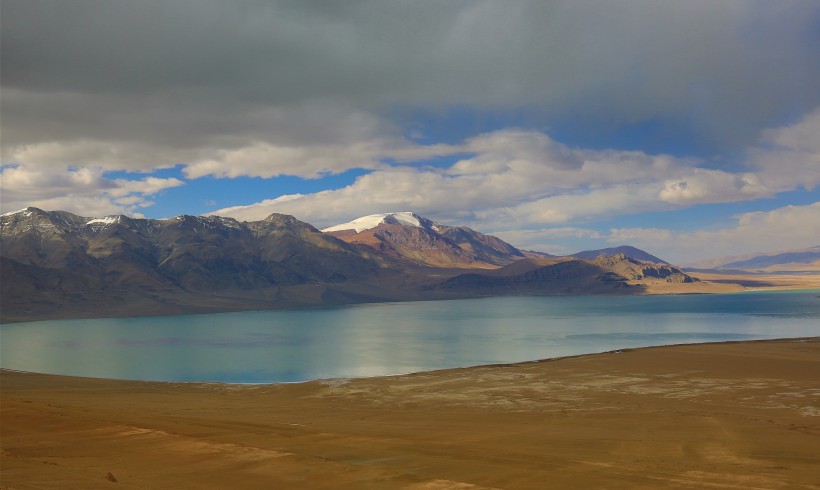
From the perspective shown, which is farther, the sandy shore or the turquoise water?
the turquoise water

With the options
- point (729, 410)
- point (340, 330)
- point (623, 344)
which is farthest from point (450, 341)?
point (729, 410)

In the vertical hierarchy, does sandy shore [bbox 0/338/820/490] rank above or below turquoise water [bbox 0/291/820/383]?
above

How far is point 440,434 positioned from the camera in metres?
29.2

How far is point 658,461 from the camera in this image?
2284 centimetres

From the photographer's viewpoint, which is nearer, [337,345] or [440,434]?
[440,434]

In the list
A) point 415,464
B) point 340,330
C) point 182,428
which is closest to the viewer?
point 415,464

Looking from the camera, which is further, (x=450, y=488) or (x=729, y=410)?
(x=729, y=410)

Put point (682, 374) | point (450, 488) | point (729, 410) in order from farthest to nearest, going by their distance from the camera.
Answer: point (682, 374) → point (729, 410) → point (450, 488)

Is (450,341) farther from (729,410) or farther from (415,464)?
(415,464)

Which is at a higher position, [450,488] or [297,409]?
[450,488]

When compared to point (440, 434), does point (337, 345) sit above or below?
below

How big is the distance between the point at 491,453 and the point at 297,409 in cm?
2128

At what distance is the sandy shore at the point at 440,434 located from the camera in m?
19.6

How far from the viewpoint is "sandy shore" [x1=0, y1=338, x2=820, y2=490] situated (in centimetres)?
1959
